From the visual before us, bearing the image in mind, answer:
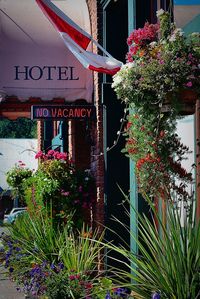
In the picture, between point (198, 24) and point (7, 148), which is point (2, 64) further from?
point (7, 148)

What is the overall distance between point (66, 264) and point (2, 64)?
3625 mm

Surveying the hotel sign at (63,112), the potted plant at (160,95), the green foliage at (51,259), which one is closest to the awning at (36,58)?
the hotel sign at (63,112)

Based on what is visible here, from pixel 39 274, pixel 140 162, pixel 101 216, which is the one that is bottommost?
pixel 39 274

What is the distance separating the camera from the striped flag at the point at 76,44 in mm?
6781

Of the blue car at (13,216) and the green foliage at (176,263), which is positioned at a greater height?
the green foliage at (176,263)

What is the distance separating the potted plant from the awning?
4148 mm

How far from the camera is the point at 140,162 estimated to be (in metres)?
4.79

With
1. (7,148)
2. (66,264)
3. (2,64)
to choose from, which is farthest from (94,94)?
(7,148)

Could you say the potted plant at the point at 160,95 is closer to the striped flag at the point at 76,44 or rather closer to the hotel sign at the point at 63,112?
the striped flag at the point at 76,44

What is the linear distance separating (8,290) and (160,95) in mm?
5233

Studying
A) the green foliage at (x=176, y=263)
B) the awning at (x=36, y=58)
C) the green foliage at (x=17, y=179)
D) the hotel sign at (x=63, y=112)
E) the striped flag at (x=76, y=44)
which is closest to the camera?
the green foliage at (x=176, y=263)

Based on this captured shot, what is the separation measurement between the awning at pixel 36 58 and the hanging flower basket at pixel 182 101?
4.39 metres

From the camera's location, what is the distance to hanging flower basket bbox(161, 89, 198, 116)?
14.8 ft

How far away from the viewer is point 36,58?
917cm
